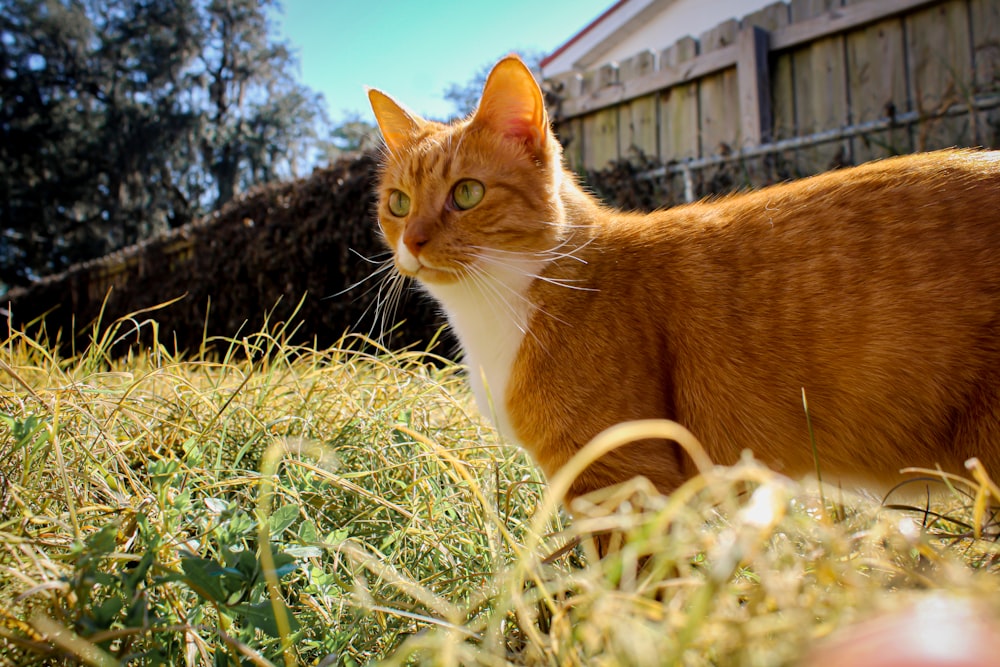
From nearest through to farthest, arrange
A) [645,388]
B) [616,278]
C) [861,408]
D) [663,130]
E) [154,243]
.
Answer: [861,408] → [645,388] → [616,278] → [663,130] → [154,243]

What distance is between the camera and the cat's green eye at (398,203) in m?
1.84

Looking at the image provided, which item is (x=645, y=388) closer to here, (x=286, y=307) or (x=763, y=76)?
(x=763, y=76)

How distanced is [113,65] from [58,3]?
8.53ft

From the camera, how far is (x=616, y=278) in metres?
1.48

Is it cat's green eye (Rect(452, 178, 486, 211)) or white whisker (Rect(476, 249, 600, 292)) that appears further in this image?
cat's green eye (Rect(452, 178, 486, 211))

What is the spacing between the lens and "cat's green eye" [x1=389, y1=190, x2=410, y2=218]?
1.84 metres

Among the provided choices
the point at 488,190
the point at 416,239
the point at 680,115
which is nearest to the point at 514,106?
the point at 488,190

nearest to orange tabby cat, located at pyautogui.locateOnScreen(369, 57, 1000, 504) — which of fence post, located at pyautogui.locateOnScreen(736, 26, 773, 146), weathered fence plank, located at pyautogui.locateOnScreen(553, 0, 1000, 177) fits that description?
weathered fence plank, located at pyautogui.locateOnScreen(553, 0, 1000, 177)

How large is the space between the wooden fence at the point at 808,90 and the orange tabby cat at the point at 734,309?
2735mm

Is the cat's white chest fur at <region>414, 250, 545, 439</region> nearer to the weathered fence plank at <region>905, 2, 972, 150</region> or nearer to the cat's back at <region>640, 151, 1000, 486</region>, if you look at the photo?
the cat's back at <region>640, 151, 1000, 486</region>

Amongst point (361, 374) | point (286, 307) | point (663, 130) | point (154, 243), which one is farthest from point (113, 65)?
point (361, 374)

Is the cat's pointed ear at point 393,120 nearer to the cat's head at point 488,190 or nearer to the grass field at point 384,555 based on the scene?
the cat's head at point 488,190

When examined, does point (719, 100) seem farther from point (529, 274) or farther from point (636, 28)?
point (636, 28)

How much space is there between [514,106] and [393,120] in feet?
1.77
